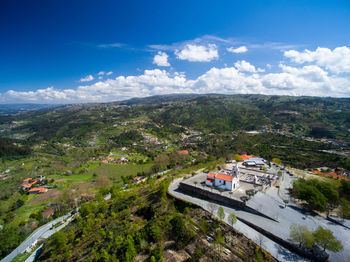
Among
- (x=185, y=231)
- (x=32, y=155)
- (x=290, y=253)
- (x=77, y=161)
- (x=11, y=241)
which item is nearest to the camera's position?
(x=290, y=253)

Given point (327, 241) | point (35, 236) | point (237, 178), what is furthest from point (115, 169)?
point (327, 241)

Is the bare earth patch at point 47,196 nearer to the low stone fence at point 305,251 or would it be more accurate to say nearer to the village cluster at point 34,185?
the village cluster at point 34,185

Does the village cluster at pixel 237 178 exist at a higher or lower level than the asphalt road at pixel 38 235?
higher

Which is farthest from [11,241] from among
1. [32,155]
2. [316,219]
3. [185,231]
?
[32,155]

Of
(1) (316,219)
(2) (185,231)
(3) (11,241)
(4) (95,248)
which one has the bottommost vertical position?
(3) (11,241)

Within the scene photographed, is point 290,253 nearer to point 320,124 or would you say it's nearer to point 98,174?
point 98,174

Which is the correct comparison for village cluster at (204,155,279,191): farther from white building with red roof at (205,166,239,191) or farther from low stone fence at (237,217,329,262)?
low stone fence at (237,217,329,262)

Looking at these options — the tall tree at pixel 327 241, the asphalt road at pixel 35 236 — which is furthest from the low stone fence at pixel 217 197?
the asphalt road at pixel 35 236

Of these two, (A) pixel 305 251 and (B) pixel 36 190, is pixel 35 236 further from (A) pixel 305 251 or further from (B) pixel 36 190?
(A) pixel 305 251

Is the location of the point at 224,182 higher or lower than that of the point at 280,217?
higher

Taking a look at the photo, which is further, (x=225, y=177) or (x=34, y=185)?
(x=34, y=185)

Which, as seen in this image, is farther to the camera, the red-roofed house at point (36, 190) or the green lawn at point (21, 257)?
the red-roofed house at point (36, 190)
